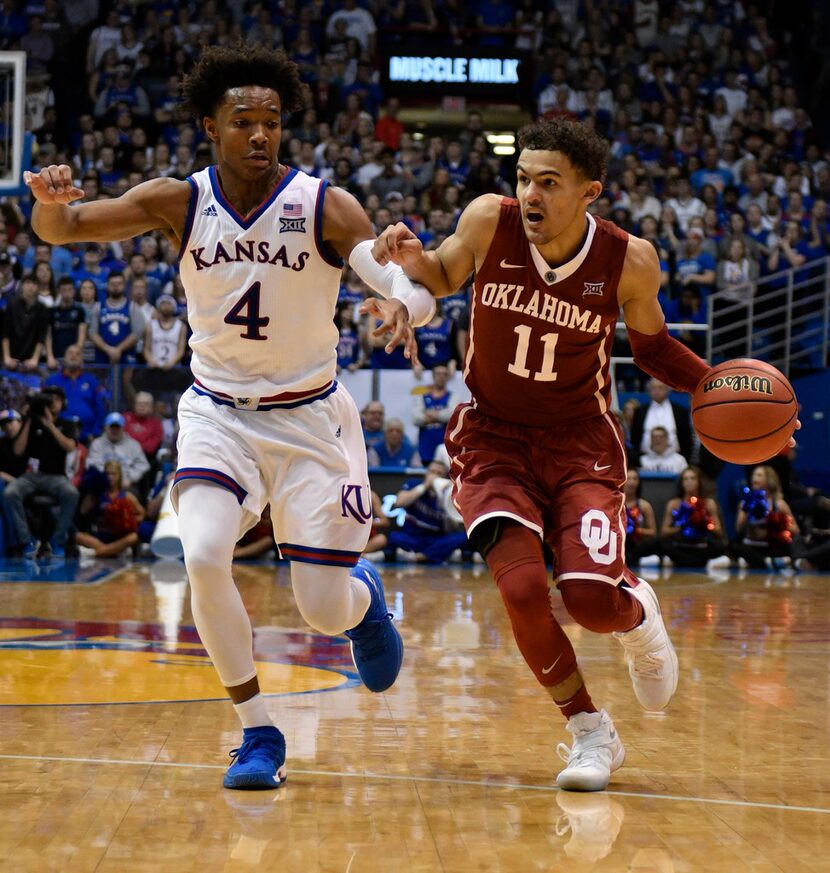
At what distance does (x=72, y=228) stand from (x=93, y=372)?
961 centimetres

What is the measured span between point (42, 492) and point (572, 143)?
9652 millimetres

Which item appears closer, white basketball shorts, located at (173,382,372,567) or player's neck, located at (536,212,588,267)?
white basketball shorts, located at (173,382,372,567)

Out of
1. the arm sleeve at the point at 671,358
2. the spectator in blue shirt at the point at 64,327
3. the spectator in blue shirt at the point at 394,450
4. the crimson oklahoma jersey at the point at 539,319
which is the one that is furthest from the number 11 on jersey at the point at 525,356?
the spectator in blue shirt at the point at 64,327

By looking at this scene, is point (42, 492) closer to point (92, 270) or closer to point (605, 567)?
point (92, 270)

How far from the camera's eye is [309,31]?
781 inches

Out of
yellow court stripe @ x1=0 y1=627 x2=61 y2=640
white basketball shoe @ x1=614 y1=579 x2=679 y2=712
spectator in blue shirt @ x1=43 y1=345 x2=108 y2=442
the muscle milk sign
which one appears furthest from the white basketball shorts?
the muscle milk sign

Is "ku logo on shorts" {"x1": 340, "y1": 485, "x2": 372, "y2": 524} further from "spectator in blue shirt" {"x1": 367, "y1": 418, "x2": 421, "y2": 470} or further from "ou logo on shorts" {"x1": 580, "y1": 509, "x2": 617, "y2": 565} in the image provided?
"spectator in blue shirt" {"x1": 367, "y1": 418, "x2": 421, "y2": 470}

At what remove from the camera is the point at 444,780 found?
4.10m

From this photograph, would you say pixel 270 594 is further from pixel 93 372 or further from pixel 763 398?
pixel 763 398

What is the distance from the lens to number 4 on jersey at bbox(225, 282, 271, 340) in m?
4.28

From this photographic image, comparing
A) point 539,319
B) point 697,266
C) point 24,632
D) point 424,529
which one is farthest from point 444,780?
point 697,266

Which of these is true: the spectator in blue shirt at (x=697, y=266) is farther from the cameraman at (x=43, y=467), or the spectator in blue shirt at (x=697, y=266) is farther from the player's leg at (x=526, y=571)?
the player's leg at (x=526, y=571)

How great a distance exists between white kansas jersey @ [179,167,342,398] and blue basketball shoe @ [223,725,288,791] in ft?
3.59

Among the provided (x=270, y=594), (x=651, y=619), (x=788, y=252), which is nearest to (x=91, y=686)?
(x=651, y=619)
